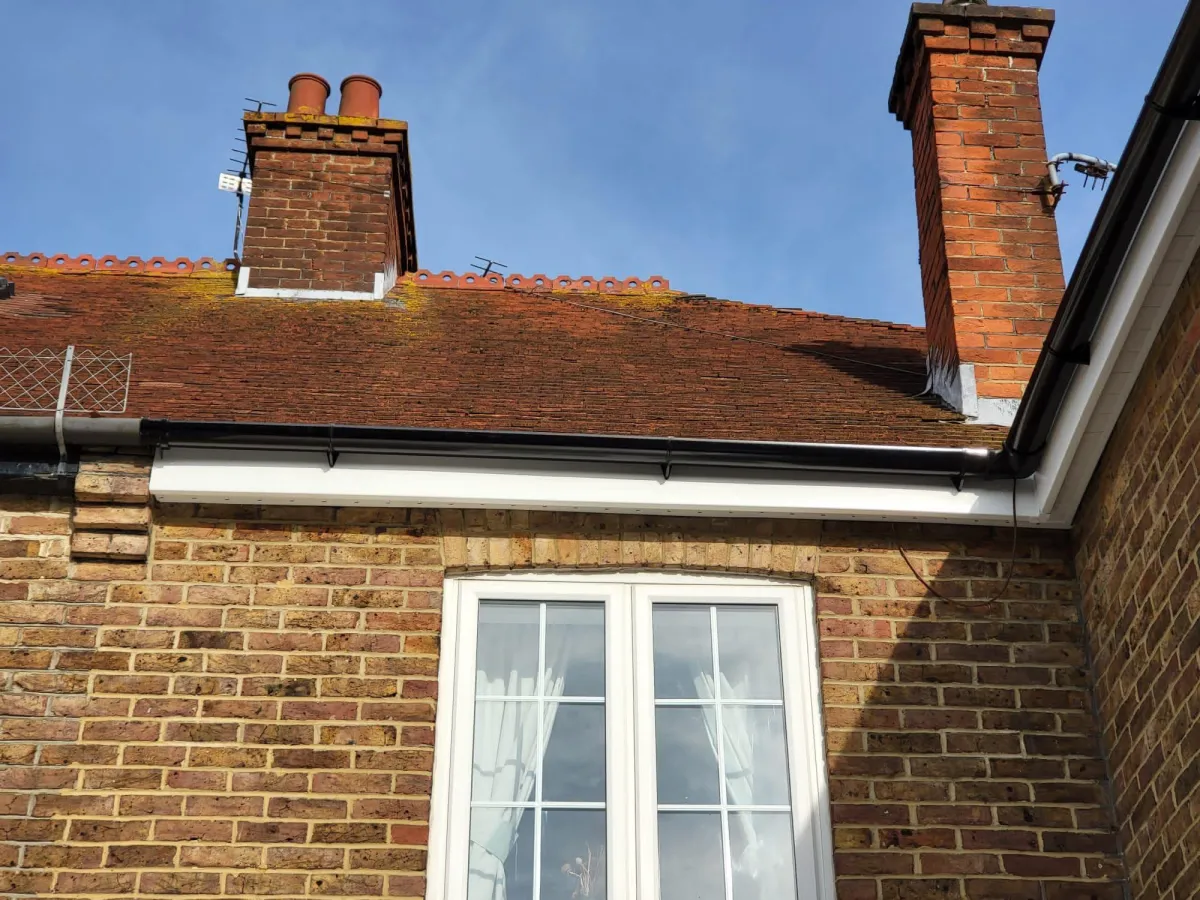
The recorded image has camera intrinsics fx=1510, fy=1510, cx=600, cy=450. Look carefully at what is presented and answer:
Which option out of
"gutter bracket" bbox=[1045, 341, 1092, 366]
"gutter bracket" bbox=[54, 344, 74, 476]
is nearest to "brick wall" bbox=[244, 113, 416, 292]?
Result: "gutter bracket" bbox=[54, 344, 74, 476]

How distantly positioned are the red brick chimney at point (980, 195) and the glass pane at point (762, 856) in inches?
102

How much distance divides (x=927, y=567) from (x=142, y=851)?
3.44 metres

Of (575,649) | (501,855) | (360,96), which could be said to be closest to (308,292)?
(360,96)

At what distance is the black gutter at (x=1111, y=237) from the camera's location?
4.70m

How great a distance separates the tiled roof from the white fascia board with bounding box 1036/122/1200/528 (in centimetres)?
76

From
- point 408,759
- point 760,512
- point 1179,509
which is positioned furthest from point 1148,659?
point 408,759

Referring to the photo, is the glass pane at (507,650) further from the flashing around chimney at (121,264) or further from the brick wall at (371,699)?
the flashing around chimney at (121,264)

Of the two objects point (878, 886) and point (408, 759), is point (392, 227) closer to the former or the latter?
point (408, 759)

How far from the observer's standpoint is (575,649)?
6375 millimetres

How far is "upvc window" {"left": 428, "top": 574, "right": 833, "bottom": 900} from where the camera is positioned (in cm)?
590

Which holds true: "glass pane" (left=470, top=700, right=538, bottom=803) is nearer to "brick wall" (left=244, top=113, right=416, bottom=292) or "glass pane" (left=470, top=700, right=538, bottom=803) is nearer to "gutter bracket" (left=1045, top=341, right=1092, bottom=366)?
"gutter bracket" (left=1045, top=341, right=1092, bottom=366)

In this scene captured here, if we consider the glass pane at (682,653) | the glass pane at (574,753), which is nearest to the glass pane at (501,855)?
the glass pane at (574,753)

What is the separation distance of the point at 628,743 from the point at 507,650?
666 mm

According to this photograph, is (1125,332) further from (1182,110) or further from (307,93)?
(307,93)
